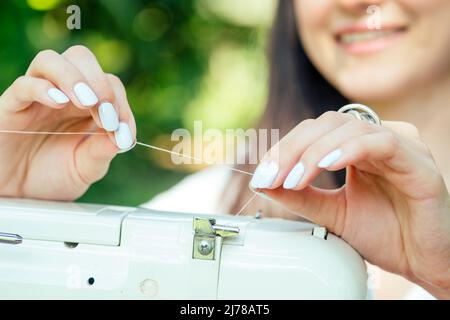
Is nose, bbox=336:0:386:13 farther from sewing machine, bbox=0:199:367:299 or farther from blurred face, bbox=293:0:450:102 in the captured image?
sewing machine, bbox=0:199:367:299

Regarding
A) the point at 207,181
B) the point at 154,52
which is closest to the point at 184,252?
the point at 207,181

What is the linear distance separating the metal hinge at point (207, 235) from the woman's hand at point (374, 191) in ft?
0.15

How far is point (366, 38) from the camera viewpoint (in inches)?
30.2

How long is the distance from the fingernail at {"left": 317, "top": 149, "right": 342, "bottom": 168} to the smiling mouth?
0.38m

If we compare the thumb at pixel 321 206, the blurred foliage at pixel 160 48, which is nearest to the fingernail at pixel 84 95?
the thumb at pixel 321 206

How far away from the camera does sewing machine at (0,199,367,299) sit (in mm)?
462

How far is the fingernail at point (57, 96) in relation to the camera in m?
0.53

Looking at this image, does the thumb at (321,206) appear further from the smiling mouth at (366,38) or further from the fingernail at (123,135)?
the smiling mouth at (366,38)

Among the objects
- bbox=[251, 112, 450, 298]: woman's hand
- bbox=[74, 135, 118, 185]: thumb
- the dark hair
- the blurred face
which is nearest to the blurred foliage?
the dark hair

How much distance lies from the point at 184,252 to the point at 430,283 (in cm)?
24

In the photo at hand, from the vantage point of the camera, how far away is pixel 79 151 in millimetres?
618

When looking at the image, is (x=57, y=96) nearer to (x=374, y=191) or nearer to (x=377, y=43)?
(x=374, y=191)

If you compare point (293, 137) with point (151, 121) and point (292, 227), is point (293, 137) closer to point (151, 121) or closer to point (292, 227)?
point (292, 227)

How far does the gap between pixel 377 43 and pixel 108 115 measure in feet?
1.38
